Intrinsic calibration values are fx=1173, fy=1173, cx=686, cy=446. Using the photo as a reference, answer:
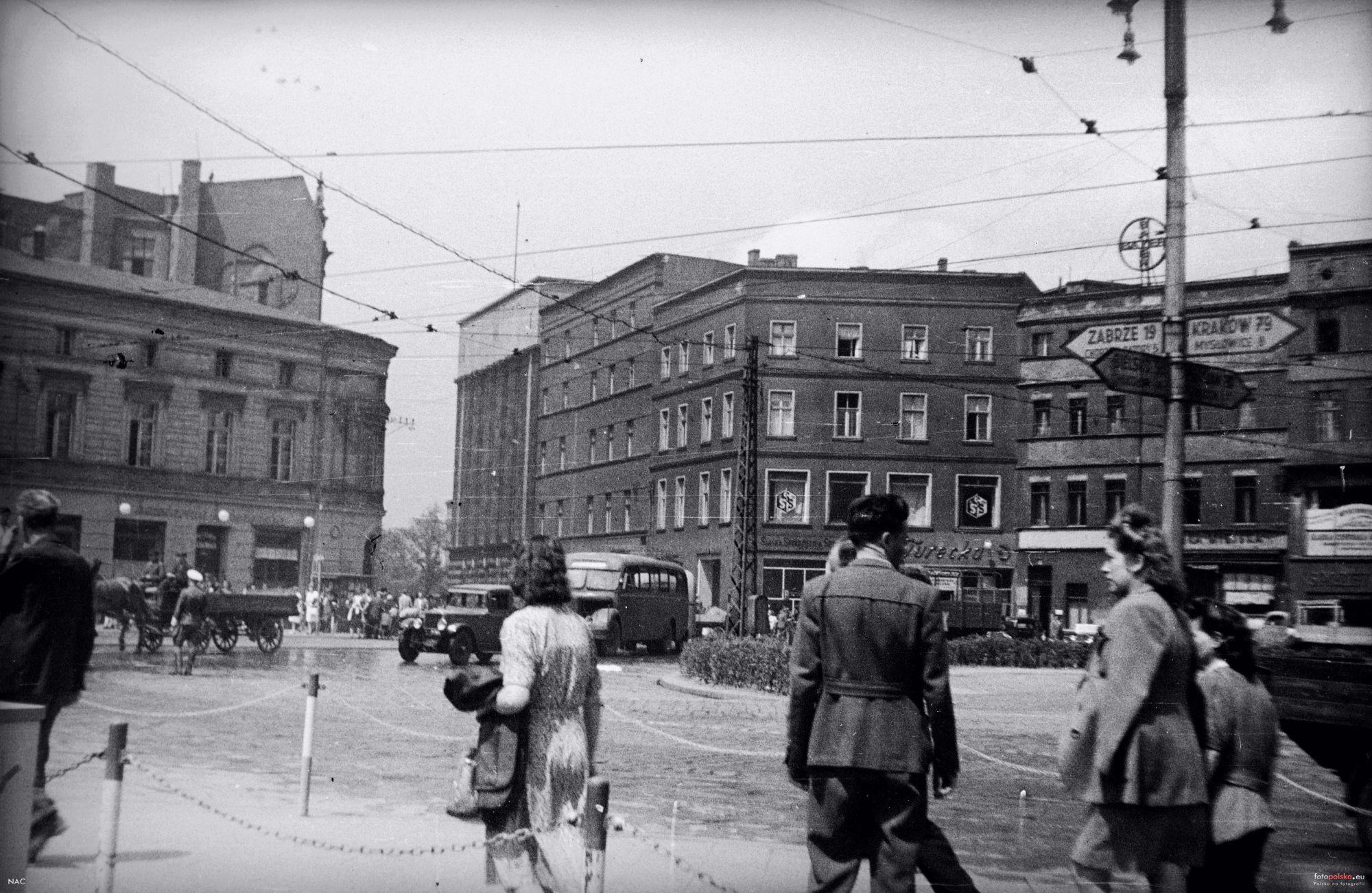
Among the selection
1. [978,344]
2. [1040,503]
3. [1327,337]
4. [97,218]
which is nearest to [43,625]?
[97,218]

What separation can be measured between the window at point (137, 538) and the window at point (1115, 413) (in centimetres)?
1421

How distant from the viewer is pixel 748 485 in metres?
18.2

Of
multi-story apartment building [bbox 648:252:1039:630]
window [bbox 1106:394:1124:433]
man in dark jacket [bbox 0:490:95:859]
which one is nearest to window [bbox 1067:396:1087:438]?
window [bbox 1106:394:1124:433]

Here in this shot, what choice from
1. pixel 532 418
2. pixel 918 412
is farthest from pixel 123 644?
pixel 918 412

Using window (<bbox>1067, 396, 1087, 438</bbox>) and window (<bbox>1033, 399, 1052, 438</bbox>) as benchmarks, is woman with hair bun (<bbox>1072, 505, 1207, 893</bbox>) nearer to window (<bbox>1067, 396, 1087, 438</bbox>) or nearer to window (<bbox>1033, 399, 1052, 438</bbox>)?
window (<bbox>1067, 396, 1087, 438</bbox>)

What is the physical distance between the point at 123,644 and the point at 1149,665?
20063mm

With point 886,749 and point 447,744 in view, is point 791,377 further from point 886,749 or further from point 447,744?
point 886,749

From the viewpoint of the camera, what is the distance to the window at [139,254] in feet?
41.7

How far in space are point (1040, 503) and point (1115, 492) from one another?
56.6 inches

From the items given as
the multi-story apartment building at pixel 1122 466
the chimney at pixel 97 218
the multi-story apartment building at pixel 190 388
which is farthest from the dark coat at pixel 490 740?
the multi-story apartment building at pixel 1122 466

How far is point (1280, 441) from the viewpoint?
20.6m

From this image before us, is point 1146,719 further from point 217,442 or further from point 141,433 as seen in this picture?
point 217,442

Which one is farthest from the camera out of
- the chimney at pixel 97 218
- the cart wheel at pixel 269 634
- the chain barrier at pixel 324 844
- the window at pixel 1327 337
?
the cart wheel at pixel 269 634

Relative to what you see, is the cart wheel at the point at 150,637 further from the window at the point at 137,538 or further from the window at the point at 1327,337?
the window at the point at 1327,337
